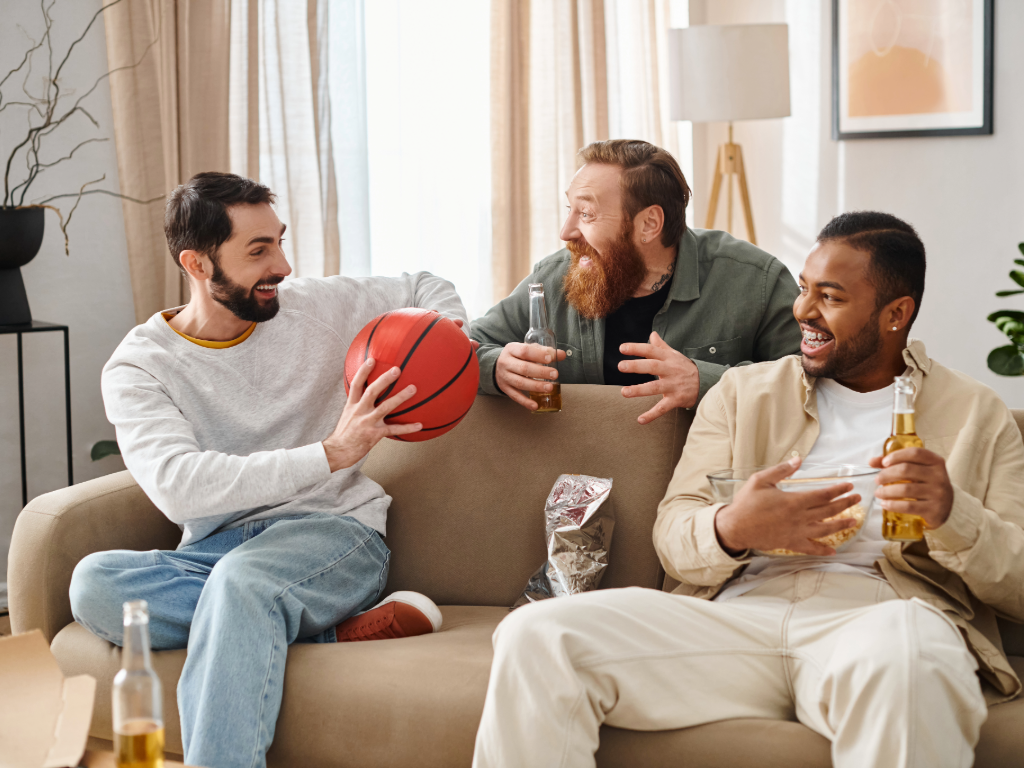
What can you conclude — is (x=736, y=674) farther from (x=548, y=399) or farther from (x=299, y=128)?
(x=299, y=128)

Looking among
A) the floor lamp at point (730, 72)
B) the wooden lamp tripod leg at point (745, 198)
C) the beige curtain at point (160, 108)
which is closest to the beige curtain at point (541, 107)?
the floor lamp at point (730, 72)

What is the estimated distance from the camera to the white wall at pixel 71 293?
328 cm

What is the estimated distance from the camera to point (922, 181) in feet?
12.8

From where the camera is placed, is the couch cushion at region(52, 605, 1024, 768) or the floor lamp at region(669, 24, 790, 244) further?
the floor lamp at region(669, 24, 790, 244)

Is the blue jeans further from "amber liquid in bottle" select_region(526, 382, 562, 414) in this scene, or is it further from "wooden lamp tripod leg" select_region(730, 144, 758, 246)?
"wooden lamp tripod leg" select_region(730, 144, 758, 246)

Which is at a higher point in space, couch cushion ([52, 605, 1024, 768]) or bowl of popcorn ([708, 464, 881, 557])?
bowl of popcorn ([708, 464, 881, 557])

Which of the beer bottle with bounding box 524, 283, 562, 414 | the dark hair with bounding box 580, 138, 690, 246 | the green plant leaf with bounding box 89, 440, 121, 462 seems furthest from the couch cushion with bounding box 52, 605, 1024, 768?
the green plant leaf with bounding box 89, 440, 121, 462

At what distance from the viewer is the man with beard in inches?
92.0

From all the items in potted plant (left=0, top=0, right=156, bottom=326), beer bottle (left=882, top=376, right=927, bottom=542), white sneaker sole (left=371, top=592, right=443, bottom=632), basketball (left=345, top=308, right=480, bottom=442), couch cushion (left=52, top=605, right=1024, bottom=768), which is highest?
potted plant (left=0, top=0, right=156, bottom=326)

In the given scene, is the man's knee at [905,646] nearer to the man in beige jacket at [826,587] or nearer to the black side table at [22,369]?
the man in beige jacket at [826,587]

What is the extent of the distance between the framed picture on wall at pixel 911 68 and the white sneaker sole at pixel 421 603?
2.86 metres

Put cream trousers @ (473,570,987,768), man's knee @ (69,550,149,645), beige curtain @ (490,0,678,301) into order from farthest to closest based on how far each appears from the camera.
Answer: beige curtain @ (490,0,678,301)
man's knee @ (69,550,149,645)
cream trousers @ (473,570,987,768)

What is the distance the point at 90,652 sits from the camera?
6.24 feet

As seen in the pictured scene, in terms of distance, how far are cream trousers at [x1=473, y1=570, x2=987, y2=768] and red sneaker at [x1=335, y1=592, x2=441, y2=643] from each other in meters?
0.40
